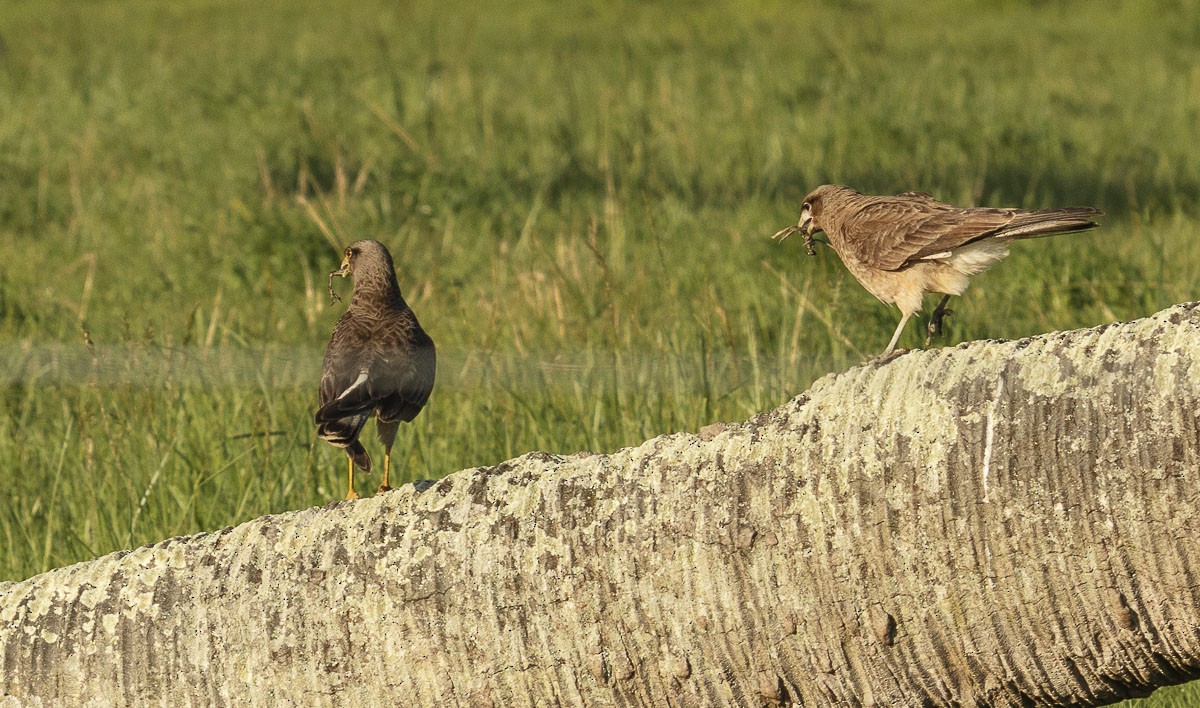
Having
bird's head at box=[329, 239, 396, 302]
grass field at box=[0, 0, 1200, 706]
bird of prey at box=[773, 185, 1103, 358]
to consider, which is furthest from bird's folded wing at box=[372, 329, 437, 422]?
grass field at box=[0, 0, 1200, 706]

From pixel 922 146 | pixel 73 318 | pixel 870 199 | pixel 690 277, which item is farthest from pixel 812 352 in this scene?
pixel 922 146

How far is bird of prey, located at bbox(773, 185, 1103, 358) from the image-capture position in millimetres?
2670

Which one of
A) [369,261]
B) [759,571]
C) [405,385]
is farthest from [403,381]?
[759,571]

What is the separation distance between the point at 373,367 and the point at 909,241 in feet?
3.55

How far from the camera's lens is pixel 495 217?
Result: 704 centimetres

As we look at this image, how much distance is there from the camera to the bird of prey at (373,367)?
223 centimetres

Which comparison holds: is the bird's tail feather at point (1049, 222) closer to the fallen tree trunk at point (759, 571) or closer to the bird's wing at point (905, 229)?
the bird's wing at point (905, 229)

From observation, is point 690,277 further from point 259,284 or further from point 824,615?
point 824,615

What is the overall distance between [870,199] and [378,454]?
6.22 feet

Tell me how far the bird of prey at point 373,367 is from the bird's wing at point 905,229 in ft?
2.99

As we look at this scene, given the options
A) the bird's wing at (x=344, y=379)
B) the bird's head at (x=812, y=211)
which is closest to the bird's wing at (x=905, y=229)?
the bird's head at (x=812, y=211)

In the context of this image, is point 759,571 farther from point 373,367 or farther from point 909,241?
point 909,241

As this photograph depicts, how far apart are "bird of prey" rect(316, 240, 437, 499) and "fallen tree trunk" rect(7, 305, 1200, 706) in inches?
9.1

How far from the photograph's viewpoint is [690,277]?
5.89 m
